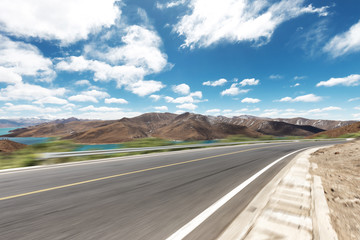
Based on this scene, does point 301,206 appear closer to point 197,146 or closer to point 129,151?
point 129,151

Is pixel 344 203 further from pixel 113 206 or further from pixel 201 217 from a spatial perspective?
pixel 113 206

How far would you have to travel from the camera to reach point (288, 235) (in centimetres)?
203

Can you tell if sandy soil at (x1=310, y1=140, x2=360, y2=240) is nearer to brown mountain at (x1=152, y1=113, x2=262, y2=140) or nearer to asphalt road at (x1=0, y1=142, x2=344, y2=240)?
asphalt road at (x1=0, y1=142, x2=344, y2=240)

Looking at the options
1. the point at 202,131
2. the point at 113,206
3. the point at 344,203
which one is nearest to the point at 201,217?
the point at 113,206

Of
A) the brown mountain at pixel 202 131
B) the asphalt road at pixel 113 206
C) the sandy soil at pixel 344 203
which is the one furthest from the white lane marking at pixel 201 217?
the brown mountain at pixel 202 131

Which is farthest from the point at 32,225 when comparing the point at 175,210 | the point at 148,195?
the point at 175,210

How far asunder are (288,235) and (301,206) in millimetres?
1162

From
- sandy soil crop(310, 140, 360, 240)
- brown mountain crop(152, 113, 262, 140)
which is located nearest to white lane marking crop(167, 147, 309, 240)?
sandy soil crop(310, 140, 360, 240)

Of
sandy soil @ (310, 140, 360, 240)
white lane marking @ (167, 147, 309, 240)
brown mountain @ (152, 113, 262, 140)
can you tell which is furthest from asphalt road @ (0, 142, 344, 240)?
brown mountain @ (152, 113, 262, 140)

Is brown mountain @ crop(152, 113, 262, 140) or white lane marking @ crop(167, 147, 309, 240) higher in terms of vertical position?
brown mountain @ crop(152, 113, 262, 140)

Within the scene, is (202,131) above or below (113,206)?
above

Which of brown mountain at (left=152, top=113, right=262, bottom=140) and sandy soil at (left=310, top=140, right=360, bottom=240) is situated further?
brown mountain at (left=152, top=113, right=262, bottom=140)

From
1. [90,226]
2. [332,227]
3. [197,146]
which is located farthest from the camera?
[197,146]

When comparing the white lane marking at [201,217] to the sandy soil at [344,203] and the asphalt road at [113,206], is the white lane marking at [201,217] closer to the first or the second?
the asphalt road at [113,206]
